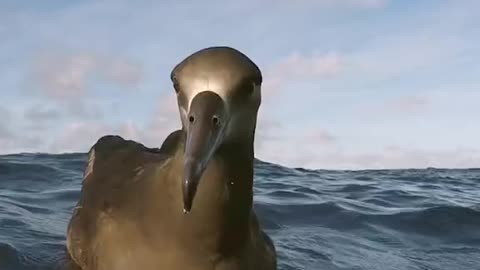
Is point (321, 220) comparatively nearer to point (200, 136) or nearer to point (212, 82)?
point (212, 82)

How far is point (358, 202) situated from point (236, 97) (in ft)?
24.5

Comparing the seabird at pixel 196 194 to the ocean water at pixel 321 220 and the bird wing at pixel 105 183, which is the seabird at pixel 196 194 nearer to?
the bird wing at pixel 105 183

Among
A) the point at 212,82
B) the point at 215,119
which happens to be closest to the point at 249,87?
the point at 212,82

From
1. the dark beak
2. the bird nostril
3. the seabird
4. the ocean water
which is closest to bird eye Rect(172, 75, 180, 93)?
the seabird

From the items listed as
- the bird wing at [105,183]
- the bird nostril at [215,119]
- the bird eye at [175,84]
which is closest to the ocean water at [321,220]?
the bird wing at [105,183]

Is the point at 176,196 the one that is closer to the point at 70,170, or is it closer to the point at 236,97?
the point at 236,97

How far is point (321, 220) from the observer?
9.38 m

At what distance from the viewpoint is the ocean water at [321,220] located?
23.4ft

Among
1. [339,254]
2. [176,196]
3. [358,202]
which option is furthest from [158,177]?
[358,202]

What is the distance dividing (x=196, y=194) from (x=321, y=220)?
513cm

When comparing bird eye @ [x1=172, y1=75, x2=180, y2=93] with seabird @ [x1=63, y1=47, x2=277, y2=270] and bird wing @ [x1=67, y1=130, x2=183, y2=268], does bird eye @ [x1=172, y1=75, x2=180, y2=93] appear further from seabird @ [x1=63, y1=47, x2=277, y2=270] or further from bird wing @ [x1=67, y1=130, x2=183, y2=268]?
bird wing @ [x1=67, y1=130, x2=183, y2=268]

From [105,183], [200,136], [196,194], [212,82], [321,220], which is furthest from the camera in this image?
[321,220]

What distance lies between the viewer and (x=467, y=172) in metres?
21.2

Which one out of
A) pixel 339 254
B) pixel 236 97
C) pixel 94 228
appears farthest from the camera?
pixel 339 254
